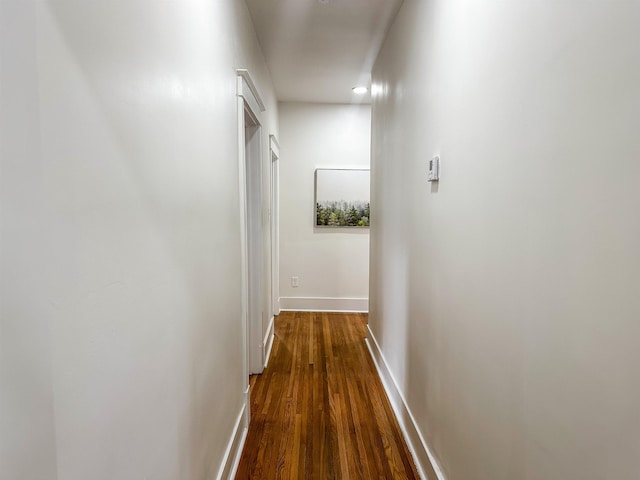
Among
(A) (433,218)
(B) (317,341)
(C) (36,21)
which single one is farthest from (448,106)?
(B) (317,341)

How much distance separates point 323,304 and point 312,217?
43.9 inches

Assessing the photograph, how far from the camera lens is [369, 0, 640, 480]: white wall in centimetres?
64

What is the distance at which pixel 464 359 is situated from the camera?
1.28m

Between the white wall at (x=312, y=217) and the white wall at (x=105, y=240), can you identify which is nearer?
the white wall at (x=105, y=240)

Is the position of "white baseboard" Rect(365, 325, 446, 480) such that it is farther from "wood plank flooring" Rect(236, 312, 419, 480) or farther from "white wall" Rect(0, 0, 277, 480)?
"white wall" Rect(0, 0, 277, 480)

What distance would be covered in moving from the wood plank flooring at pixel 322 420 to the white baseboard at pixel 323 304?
1.01 metres

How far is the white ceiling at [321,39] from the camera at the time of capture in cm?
214

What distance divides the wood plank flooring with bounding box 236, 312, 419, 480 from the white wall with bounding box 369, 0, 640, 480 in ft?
1.13

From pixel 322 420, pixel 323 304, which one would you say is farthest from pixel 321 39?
pixel 323 304

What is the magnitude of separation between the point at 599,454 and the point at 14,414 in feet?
3.33

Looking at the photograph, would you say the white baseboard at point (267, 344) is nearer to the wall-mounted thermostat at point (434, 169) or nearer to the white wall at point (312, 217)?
the white wall at point (312, 217)

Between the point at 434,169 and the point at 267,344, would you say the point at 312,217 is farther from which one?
the point at 434,169

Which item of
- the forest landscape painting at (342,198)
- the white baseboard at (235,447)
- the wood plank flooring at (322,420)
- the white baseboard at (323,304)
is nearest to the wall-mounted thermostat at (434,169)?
the wood plank flooring at (322,420)

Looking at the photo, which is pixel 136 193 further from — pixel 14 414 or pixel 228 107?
pixel 228 107
